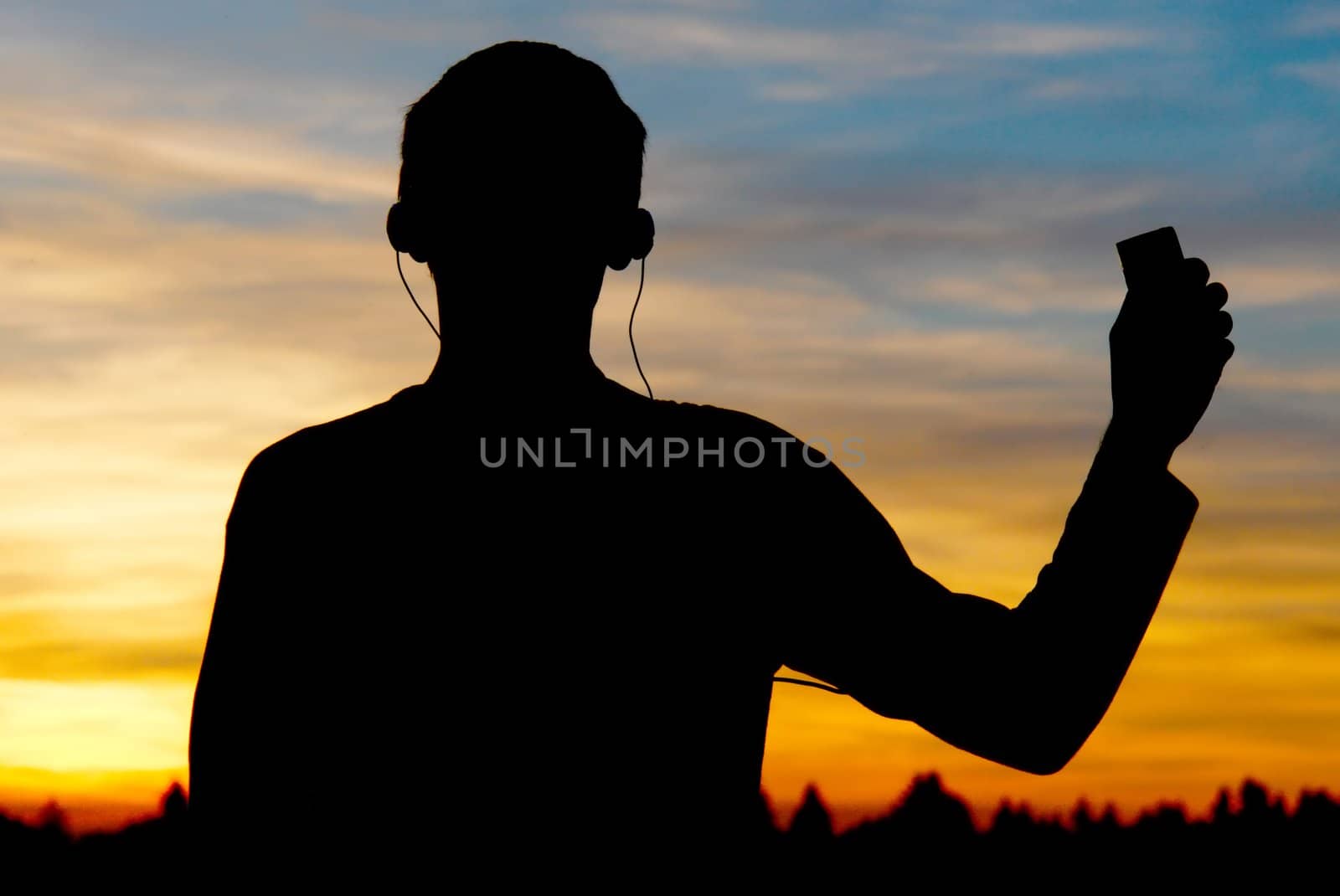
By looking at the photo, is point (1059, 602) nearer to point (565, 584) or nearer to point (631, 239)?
Answer: point (565, 584)

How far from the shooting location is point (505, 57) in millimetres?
3102

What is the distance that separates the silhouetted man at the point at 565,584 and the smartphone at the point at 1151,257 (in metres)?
0.04

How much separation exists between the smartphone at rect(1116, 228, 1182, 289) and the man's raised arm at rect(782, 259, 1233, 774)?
35 mm

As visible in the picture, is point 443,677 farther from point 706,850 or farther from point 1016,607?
point 1016,607

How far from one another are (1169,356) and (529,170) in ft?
4.15

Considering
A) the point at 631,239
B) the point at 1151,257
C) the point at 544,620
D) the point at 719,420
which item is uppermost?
the point at 631,239

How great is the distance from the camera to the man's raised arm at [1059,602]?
9.37ft

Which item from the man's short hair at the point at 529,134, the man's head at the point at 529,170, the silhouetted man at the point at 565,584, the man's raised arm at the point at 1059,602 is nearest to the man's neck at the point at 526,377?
the silhouetted man at the point at 565,584

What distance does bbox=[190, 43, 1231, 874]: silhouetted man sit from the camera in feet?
8.70

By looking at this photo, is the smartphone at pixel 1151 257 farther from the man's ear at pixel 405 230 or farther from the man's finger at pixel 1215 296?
the man's ear at pixel 405 230

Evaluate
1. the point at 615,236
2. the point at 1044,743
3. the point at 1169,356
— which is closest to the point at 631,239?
the point at 615,236

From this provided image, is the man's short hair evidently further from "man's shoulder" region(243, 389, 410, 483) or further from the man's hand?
the man's hand

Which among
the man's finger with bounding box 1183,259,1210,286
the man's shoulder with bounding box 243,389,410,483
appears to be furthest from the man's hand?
the man's shoulder with bounding box 243,389,410,483

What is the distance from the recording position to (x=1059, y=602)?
2879mm
